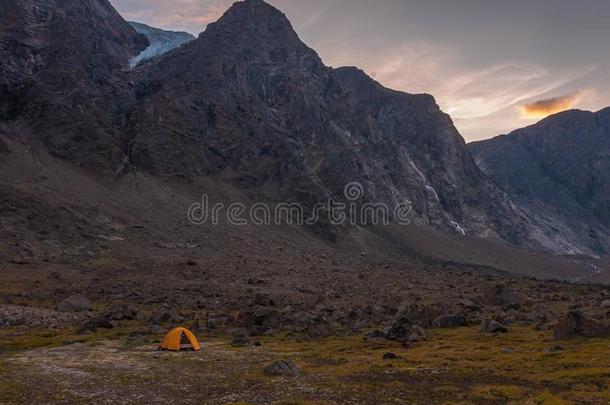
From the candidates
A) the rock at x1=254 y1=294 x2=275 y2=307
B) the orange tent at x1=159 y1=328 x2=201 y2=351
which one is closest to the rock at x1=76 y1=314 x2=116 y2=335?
the orange tent at x1=159 y1=328 x2=201 y2=351

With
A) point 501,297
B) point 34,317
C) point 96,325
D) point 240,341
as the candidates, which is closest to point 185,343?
point 240,341

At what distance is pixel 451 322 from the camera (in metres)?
52.3

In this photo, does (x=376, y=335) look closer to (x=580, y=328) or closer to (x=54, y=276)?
(x=580, y=328)

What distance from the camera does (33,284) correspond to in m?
78.4

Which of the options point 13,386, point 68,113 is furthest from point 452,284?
point 68,113

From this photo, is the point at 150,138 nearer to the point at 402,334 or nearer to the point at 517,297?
the point at 517,297

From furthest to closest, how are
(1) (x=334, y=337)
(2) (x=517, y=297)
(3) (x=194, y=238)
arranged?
(3) (x=194, y=238)
(2) (x=517, y=297)
(1) (x=334, y=337)

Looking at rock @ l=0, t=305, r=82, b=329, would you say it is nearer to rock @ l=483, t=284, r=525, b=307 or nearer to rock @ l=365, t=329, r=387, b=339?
rock @ l=365, t=329, r=387, b=339

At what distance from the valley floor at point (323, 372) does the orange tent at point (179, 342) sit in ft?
2.82

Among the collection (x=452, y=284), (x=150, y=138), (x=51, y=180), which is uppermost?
(x=150, y=138)

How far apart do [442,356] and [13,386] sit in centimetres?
2582

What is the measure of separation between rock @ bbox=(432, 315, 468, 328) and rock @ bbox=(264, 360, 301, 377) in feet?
78.5

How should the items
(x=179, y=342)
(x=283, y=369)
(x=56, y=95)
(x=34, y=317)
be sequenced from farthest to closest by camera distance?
(x=56, y=95) < (x=34, y=317) < (x=179, y=342) < (x=283, y=369)

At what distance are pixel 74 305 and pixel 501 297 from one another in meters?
52.7
